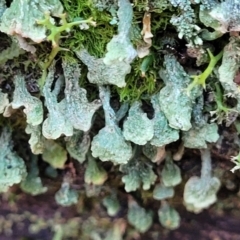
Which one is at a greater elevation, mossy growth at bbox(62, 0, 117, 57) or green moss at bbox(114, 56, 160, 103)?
mossy growth at bbox(62, 0, 117, 57)

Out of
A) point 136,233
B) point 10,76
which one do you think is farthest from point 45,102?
point 136,233

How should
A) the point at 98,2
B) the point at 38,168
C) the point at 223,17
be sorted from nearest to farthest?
1. the point at 223,17
2. the point at 98,2
3. the point at 38,168

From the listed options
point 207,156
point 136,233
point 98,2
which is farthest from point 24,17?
point 136,233

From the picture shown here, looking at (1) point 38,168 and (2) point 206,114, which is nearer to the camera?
(2) point 206,114

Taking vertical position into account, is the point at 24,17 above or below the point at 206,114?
above

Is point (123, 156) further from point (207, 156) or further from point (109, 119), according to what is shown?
point (207, 156)

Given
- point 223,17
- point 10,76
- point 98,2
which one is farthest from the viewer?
point 10,76

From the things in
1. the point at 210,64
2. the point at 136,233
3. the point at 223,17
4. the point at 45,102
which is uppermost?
the point at 223,17

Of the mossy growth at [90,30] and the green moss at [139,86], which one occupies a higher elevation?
the mossy growth at [90,30]

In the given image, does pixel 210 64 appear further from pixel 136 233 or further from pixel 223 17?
pixel 136 233
